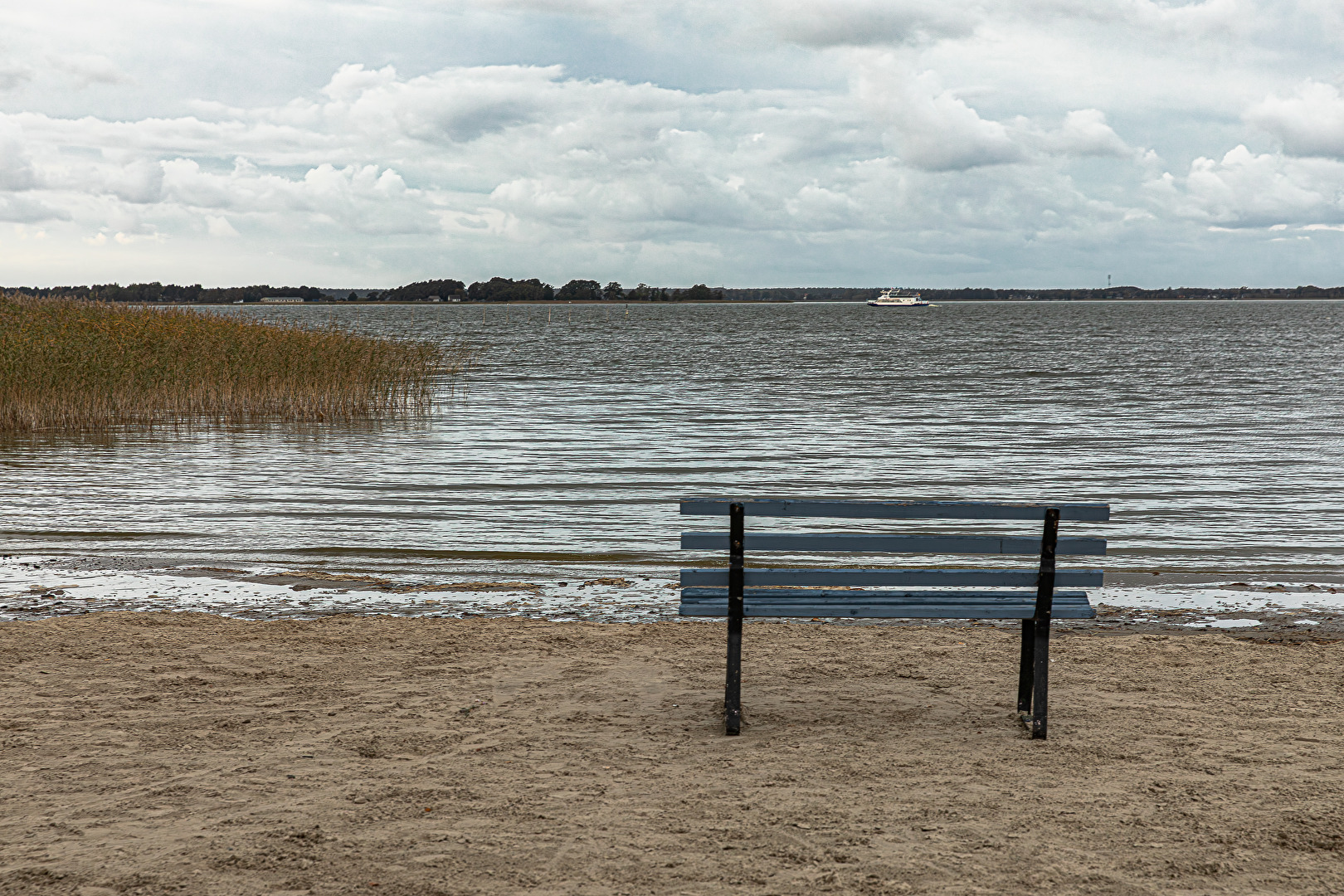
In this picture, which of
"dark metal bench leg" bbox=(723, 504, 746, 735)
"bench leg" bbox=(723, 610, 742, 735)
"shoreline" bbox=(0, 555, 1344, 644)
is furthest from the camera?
"shoreline" bbox=(0, 555, 1344, 644)

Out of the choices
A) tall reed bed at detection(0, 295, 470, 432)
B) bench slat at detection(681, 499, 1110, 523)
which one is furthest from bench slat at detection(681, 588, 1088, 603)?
tall reed bed at detection(0, 295, 470, 432)

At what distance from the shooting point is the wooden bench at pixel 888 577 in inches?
203

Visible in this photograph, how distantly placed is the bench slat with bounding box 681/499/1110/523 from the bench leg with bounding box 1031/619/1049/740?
1.88ft

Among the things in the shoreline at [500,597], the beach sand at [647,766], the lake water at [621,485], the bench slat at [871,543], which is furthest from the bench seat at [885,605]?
the lake water at [621,485]

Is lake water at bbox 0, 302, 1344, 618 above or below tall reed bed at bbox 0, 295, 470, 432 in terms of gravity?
below

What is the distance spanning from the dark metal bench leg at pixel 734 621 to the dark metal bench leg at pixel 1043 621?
4.68 ft

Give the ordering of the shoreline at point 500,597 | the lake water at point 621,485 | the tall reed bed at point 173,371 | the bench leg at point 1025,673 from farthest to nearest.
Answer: the tall reed bed at point 173,371, the lake water at point 621,485, the shoreline at point 500,597, the bench leg at point 1025,673

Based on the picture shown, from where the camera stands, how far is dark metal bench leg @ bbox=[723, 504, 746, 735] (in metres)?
5.23

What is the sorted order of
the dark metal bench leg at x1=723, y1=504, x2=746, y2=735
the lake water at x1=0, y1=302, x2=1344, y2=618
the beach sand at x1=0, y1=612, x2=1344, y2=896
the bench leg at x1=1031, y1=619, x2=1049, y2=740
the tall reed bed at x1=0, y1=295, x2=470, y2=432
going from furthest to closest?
the tall reed bed at x1=0, y1=295, x2=470, y2=432, the lake water at x1=0, y1=302, x2=1344, y2=618, the bench leg at x1=1031, y1=619, x2=1049, y2=740, the dark metal bench leg at x1=723, y1=504, x2=746, y2=735, the beach sand at x1=0, y1=612, x2=1344, y2=896

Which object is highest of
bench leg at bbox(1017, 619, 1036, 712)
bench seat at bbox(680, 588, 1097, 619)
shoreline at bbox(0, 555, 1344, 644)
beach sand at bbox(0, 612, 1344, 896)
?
bench seat at bbox(680, 588, 1097, 619)

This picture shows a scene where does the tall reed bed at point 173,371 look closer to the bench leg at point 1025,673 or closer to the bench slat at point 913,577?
the bench slat at point 913,577

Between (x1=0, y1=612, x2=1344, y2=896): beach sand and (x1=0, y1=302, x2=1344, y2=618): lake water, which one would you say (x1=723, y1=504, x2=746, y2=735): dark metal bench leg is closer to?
(x1=0, y1=612, x2=1344, y2=896): beach sand

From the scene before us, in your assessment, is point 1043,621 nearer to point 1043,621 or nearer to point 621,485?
point 1043,621

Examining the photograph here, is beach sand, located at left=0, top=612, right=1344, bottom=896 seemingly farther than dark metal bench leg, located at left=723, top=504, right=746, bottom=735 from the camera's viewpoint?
No
